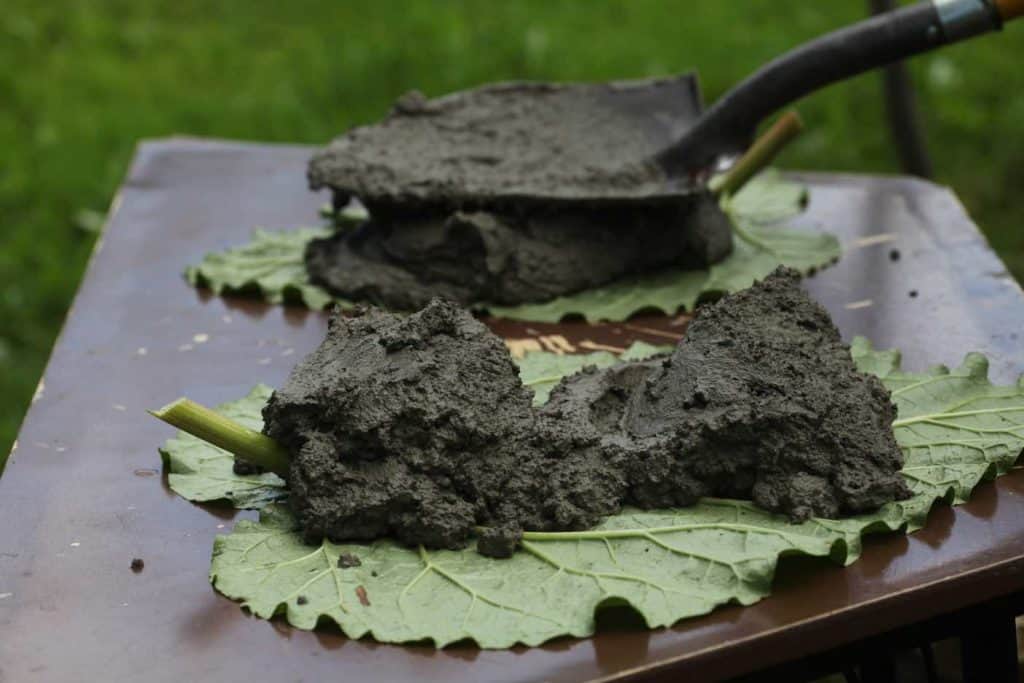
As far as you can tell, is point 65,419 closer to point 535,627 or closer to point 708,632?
point 535,627

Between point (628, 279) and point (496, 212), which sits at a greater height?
point (496, 212)

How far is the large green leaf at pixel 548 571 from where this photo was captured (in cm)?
160

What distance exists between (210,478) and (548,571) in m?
0.48

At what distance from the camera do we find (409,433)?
5.77 feet

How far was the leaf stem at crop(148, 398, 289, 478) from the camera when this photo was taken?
177 centimetres

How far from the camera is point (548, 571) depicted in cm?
169

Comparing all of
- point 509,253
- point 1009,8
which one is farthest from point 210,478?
point 1009,8

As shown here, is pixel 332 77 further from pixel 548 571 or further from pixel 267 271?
pixel 548 571

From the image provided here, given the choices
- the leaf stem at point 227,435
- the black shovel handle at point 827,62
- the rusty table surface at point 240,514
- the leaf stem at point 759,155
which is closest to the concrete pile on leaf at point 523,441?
the leaf stem at point 227,435

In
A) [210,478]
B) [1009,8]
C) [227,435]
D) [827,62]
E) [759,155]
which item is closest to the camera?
[227,435]

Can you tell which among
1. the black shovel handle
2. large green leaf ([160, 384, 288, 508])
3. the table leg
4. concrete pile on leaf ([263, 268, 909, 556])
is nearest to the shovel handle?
the black shovel handle

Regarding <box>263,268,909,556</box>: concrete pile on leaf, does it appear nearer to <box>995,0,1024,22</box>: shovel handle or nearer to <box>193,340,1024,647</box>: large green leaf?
<box>193,340,1024,647</box>: large green leaf

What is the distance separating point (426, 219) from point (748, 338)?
0.92 metres

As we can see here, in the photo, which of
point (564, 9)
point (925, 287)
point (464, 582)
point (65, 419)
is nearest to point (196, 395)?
point (65, 419)
